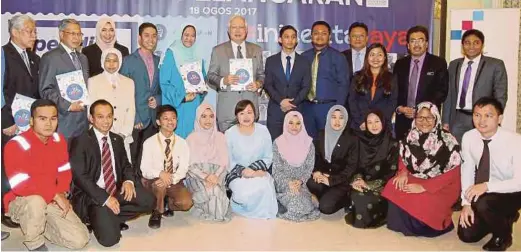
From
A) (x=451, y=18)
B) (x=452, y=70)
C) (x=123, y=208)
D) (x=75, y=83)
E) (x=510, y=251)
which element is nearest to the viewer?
(x=510, y=251)

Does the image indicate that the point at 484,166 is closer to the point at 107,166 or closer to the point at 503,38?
the point at 503,38

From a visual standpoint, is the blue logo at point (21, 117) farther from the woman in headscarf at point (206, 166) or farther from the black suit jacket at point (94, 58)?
the woman in headscarf at point (206, 166)

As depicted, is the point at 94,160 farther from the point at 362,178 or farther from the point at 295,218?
the point at 362,178

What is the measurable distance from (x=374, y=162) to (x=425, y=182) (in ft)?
1.76

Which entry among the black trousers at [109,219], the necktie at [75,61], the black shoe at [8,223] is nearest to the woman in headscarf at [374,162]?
A: the black trousers at [109,219]

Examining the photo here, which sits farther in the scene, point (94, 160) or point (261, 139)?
point (261, 139)

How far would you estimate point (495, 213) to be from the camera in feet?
14.6

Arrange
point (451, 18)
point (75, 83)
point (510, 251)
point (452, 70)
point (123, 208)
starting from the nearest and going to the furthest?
point (510, 251), point (123, 208), point (75, 83), point (452, 70), point (451, 18)

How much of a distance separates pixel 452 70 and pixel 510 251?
2.07 meters

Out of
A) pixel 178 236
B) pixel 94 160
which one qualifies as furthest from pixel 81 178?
pixel 178 236

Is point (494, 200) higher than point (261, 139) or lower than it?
lower

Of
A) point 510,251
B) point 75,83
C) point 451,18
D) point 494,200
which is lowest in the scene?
point 510,251

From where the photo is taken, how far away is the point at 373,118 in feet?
17.1

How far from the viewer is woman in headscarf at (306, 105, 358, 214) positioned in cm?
532
